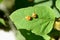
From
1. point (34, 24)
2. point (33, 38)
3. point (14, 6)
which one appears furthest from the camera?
point (14, 6)

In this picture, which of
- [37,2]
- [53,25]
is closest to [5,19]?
[37,2]

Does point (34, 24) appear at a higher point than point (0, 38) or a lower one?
higher

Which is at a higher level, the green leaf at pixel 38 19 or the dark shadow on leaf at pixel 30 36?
the green leaf at pixel 38 19

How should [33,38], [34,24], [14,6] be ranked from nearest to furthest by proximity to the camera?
1. [34,24]
2. [33,38]
3. [14,6]

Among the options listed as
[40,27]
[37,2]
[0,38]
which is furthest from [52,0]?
[0,38]

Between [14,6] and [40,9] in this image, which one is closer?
[40,9]

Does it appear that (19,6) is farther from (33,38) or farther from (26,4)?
(33,38)

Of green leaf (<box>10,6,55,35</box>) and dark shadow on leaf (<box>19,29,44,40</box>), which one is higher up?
green leaf (<box>10,6,55,35</box>)
